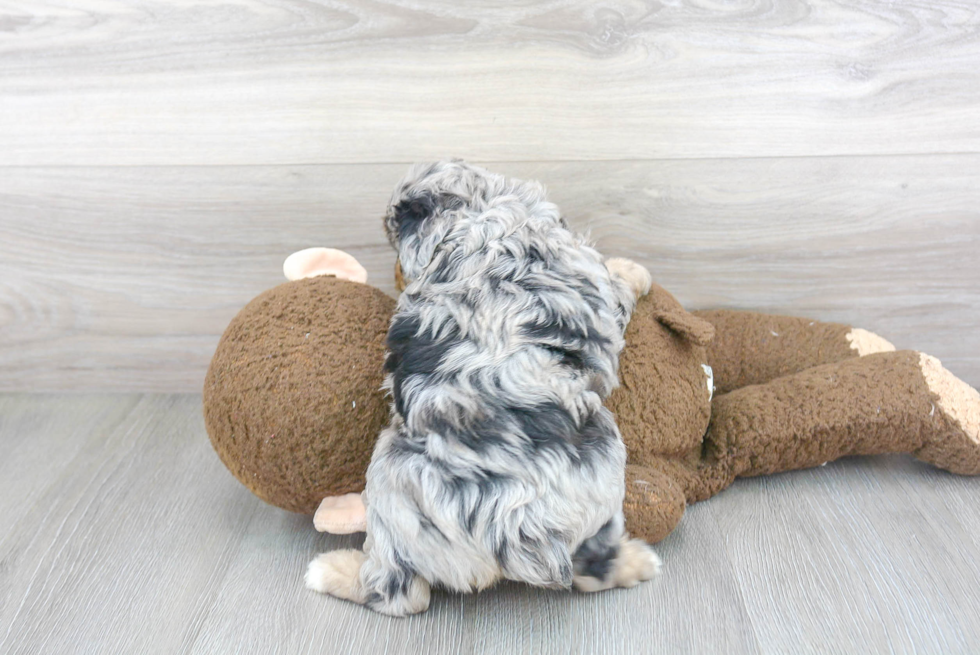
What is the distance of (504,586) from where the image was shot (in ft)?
3.68

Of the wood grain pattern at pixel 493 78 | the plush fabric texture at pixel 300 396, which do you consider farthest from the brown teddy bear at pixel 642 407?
the wood grain pattern at pixel 493 78

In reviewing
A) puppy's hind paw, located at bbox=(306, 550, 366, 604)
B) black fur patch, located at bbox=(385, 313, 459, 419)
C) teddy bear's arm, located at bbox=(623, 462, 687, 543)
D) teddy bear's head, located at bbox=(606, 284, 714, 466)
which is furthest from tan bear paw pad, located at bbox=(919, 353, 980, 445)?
puppy's hind paw, located at bbox=(306, 550, 366, 604)

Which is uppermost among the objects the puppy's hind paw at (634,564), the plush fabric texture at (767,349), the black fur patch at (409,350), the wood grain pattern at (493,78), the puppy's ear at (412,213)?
the wood grain pattern at (493,78)

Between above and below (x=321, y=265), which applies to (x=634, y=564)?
below

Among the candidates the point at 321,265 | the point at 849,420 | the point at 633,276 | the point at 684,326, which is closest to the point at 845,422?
Result: the point at 849,420

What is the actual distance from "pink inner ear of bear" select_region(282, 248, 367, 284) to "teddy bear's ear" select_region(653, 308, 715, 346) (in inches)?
20.7

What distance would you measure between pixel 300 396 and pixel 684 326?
0.62 m

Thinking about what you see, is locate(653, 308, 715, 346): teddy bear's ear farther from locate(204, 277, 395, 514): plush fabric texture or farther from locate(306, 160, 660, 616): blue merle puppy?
locate(204, 277, 395, 514): plush fabric texture

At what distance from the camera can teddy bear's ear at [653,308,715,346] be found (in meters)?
1.22

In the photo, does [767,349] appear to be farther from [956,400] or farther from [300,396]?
[300,396]

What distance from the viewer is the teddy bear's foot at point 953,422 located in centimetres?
127

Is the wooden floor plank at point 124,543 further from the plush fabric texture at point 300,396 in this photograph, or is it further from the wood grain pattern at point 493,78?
the wood grain pattern at point 493,78

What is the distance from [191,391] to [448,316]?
0.96 meters

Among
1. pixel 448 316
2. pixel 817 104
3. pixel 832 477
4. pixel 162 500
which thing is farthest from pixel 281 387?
pixel 817 104
